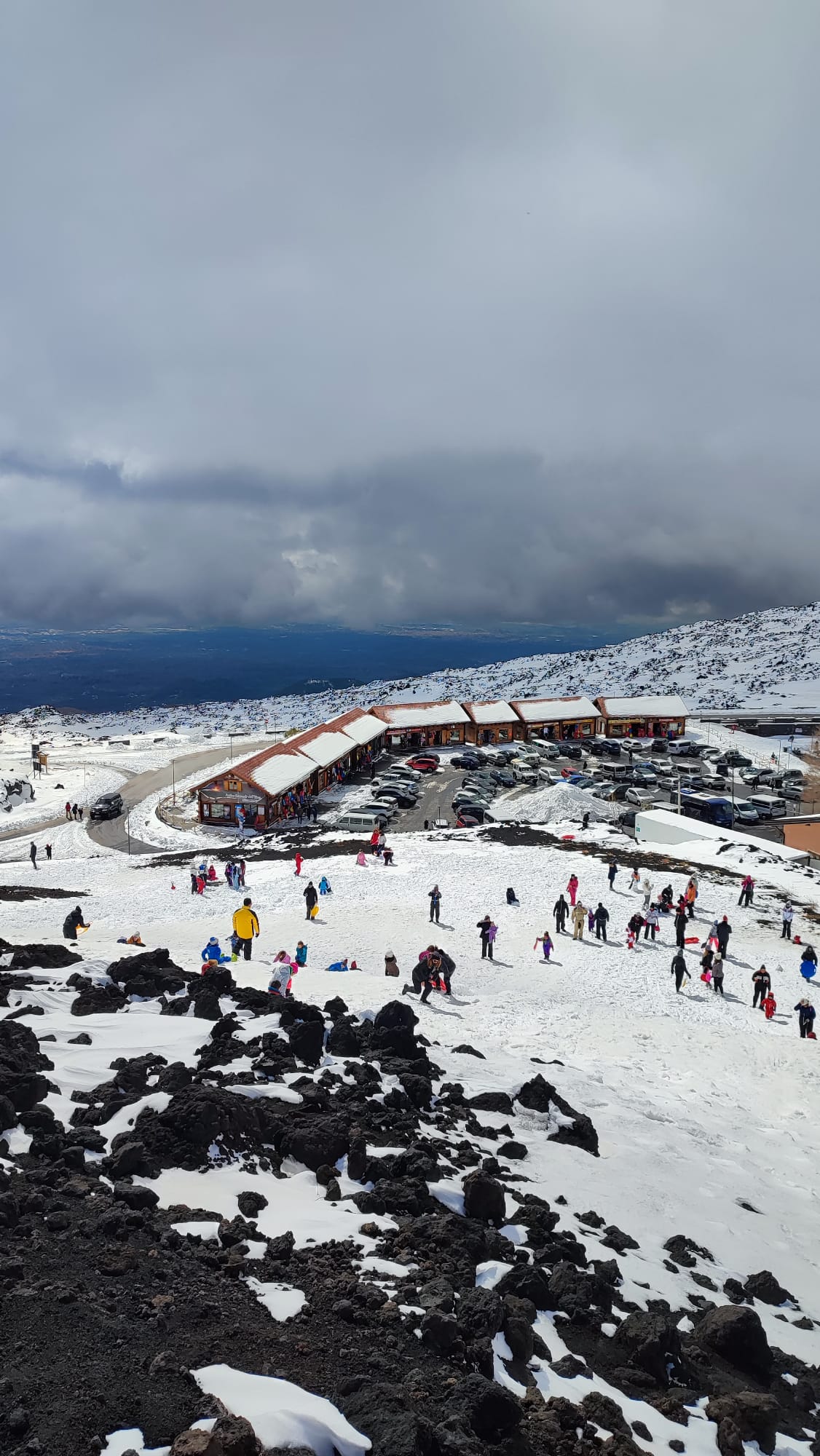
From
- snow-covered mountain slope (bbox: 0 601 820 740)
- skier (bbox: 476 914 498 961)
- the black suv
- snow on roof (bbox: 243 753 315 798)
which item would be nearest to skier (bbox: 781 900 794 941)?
skier (bbox: 476 914 498 961)

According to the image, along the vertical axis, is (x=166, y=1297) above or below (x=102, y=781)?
above

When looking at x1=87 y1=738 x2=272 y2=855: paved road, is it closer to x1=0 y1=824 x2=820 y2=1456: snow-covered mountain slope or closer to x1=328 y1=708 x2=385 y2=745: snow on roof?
x1=328 y1=708 x2=385 y2=745: snow on roof

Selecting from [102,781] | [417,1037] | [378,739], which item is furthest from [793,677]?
[417,1037]

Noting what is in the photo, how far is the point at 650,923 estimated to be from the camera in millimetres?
22500

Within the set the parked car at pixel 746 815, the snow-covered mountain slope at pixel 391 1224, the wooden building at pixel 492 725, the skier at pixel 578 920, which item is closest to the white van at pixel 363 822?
the skier at pixel 578 920

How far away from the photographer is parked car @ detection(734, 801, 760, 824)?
143 feet

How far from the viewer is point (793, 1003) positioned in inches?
719

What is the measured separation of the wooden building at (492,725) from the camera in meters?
71.4

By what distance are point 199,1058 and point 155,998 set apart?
3.46m

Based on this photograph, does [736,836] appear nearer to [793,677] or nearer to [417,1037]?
[417,1037]

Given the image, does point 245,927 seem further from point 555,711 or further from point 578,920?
point 555,711

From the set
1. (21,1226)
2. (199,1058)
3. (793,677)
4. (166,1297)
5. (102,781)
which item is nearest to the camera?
(166,1297)

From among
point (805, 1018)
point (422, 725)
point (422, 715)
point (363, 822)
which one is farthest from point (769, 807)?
point (422, 715)

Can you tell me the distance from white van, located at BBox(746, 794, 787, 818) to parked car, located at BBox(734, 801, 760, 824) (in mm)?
561
